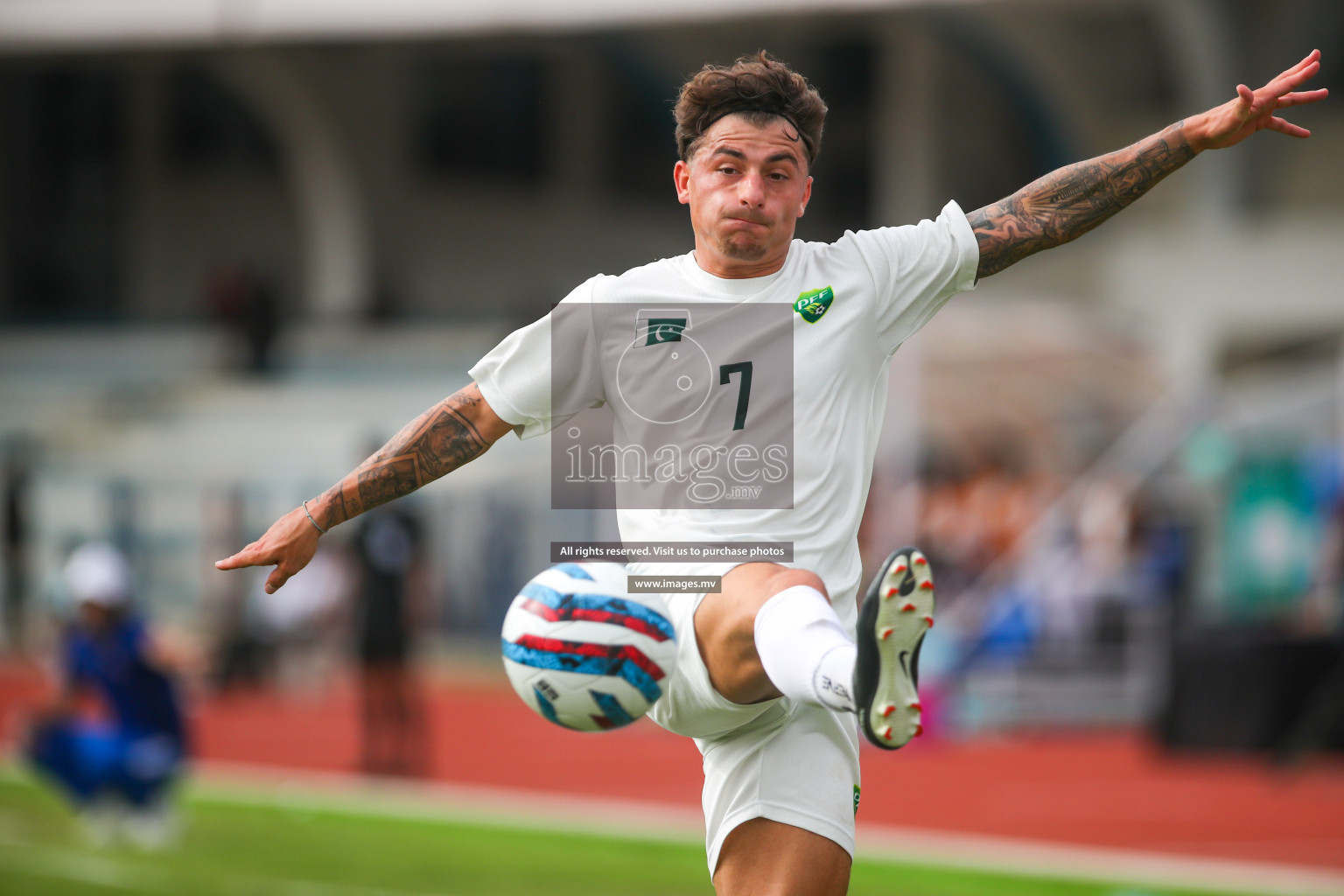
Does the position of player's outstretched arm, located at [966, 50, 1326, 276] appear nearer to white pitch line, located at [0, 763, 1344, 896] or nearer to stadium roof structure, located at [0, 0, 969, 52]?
white pitch line, located at [0, 763, 1344, 896]

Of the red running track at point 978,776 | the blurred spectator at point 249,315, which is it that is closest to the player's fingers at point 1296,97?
the red running track at point 978,776

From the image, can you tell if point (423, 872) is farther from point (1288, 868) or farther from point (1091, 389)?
point (1091, 389)

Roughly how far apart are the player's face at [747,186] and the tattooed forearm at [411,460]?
2.32 ft

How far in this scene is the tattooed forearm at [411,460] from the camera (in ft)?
12.3

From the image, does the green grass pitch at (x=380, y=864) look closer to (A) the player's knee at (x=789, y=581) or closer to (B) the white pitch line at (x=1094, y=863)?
(B) the white pitch line at (x=1094, y=863)

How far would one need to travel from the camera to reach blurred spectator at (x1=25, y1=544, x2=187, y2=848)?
1033cm

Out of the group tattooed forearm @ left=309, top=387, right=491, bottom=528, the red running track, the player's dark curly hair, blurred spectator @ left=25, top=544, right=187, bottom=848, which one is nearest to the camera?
the player's dark curly hair

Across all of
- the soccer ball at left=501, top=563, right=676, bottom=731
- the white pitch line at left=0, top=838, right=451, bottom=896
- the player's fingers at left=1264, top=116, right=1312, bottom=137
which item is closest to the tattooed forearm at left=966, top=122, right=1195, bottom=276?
the player's fingers at left=1264, top=116, right=1312, bottom=137

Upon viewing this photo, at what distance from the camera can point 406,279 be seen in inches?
1157

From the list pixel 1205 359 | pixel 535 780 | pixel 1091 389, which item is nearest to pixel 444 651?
pixel 535 780

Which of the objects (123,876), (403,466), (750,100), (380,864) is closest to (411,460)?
(403,466)

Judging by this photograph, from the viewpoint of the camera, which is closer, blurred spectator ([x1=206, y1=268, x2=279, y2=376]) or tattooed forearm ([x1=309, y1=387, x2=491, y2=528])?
tattooed forearm ([x1=309, y1=387, x2=491, y2=528])

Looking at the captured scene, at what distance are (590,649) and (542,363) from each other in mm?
700

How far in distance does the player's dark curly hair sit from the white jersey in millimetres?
283
